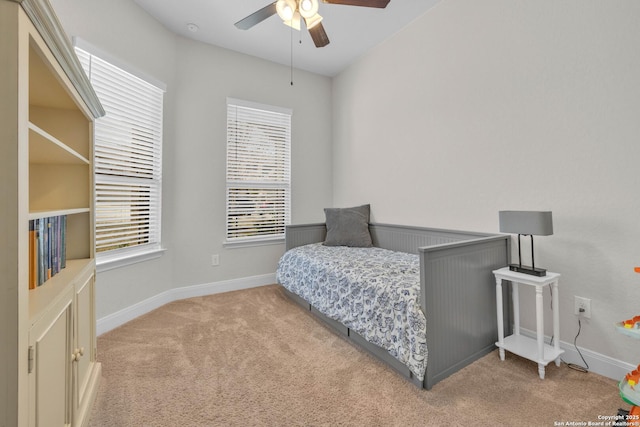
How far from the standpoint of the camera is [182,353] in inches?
79.7

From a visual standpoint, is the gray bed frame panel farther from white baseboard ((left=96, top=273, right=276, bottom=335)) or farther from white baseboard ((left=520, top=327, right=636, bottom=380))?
white baseboard ((left=96, top=273, right=276, bottom=335))

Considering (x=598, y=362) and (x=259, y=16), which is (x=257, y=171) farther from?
(x=598, y=362)

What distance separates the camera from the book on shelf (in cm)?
113

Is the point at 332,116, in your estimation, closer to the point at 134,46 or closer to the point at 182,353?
the point at 134,46

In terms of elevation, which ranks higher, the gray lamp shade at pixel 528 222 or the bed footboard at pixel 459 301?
the gray lamp shade at pixel 528 222

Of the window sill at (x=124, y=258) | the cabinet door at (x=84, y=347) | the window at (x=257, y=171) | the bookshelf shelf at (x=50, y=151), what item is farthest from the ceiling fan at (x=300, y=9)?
the window sill at (x=124, y=258)

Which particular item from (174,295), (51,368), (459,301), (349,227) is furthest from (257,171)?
(51,368)

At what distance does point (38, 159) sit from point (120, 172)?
114cm

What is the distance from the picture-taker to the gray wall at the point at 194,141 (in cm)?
250

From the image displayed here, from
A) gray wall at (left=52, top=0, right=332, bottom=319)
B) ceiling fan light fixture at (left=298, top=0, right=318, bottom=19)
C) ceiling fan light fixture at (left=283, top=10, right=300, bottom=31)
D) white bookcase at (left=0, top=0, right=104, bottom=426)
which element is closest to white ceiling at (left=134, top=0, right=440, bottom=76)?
gray wall at (left=52, top=0, right=332, bottom=319)

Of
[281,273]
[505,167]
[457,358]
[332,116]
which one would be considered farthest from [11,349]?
[332,116]

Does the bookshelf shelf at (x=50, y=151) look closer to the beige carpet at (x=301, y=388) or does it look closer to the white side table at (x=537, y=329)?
the beige carpet at (x=301, y=388)

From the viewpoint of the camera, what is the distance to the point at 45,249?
1.23 m

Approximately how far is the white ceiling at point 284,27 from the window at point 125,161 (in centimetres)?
75
